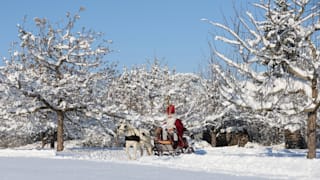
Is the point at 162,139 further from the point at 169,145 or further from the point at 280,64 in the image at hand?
the point at 280,64

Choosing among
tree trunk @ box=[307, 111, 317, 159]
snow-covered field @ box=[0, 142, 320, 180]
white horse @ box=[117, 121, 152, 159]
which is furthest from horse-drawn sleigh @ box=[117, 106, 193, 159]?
tree trunk @ box=[307, 111, 317, 159]

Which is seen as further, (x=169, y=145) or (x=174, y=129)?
(x=174, y=129)

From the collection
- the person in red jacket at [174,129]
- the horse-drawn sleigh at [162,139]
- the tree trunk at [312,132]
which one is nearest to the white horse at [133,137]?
the horse-drawn sleigh at [162,139]

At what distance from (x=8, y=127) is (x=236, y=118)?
1587cm

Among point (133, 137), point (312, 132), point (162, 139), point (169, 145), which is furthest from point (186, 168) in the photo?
point (162, 139)

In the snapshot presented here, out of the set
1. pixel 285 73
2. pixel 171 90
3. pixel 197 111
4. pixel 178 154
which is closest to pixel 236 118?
pixel 197 111

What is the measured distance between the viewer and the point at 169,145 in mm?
20188

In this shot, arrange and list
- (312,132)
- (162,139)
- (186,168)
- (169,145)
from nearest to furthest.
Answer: (186,168) < (312,132) < (169,145) < (162,139)

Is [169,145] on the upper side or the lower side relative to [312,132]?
lower

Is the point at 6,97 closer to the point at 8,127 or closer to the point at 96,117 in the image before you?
the point at 96,117

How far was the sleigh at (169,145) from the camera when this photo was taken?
20.2 meters

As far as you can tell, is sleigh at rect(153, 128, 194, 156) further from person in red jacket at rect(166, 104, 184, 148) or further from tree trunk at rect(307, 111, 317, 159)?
tree trunk at rect(307, 111, 317, 159)

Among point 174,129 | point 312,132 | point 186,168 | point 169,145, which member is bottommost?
point 186,168

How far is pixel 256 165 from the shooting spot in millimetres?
15242
